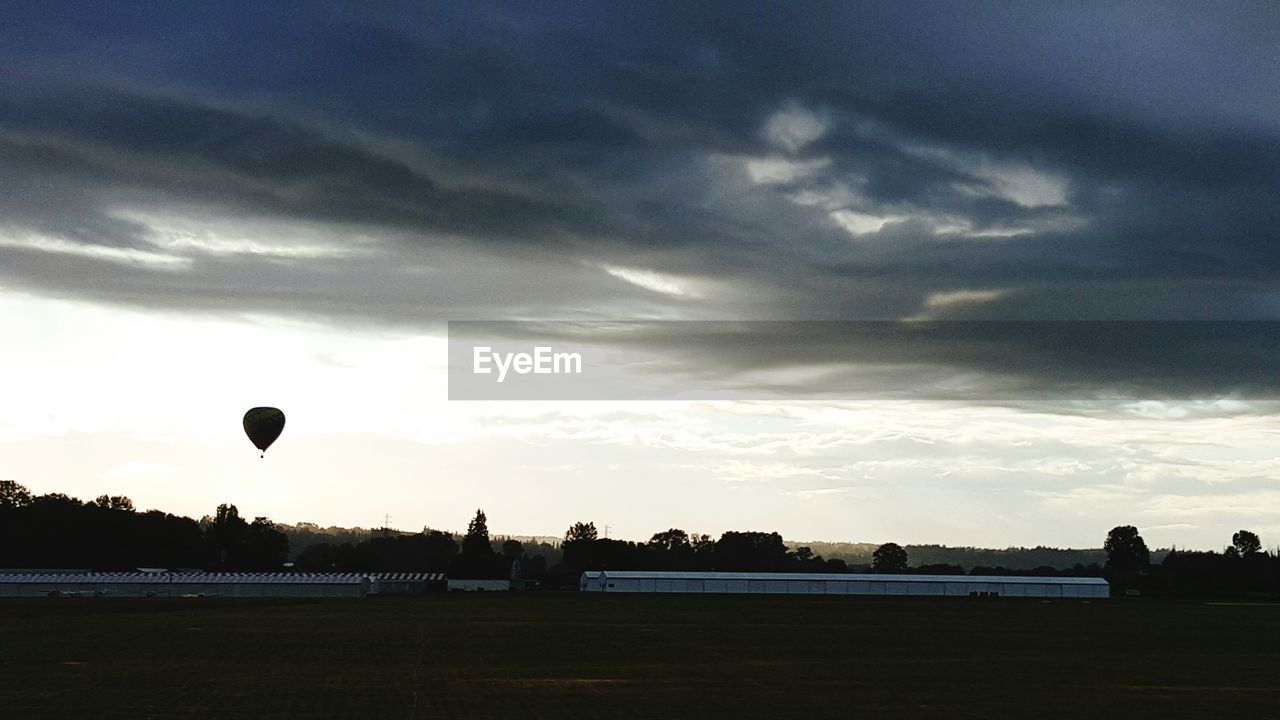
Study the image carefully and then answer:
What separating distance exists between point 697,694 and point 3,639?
163 feet

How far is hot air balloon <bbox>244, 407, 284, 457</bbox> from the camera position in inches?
5689

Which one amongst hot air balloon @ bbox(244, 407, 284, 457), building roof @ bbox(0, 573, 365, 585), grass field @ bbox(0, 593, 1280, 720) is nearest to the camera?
grass field @ bbox(0, 593, 1280, 720)

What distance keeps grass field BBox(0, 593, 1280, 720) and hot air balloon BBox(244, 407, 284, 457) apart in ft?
117

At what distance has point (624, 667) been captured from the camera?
59.4 metres

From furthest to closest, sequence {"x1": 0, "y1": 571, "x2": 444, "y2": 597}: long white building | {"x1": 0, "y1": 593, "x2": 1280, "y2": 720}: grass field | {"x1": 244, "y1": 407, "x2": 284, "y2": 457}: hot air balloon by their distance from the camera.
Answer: {"x1": 0, "y1": 571, "x2": 444, "y2": 597}: long white building, {"x1": 244, "y1": 407, "x2": 284, "y2": 457}: hot air balloon, {"x1": 0, "y1": 593, "x2": 1280, "y2": 720}: grass field

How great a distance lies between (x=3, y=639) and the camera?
78000mm

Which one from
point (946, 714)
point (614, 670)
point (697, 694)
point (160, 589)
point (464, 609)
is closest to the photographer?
point (946, 714)

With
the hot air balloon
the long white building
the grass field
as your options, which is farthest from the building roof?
the grass field

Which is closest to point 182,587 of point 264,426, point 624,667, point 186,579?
point 186,579

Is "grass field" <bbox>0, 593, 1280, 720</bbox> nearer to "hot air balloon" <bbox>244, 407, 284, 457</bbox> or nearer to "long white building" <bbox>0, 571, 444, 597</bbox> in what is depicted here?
"hot air balloon" <bbox>244, 407, 284, 457</bbox>

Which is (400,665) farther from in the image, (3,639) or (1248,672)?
(1248,672)

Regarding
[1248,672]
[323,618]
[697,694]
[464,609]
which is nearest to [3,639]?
[323,618]

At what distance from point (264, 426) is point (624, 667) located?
9429cm

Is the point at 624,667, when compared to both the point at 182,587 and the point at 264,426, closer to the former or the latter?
the point at 264,426
